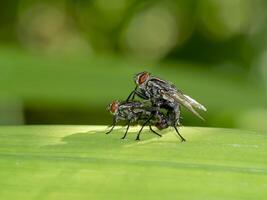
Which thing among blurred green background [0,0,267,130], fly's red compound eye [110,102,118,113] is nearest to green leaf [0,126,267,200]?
fly's red compound eye [110,102,118,113]

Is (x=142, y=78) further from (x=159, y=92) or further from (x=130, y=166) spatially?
(x=130, y=166)

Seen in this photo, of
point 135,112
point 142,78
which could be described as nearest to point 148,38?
point 142,78

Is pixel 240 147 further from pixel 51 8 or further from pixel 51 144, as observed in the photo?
pixel 51 8

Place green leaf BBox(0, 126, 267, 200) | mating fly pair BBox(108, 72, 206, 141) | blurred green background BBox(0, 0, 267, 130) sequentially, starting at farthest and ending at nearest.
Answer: blurred green background BBox(0, 0, 267, 130) < mating fly pair BBox(108, 72, 206, 141) < green leaf BBox(0, 126, 267, 200)

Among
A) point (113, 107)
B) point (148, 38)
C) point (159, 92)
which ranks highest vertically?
point (159, 92)

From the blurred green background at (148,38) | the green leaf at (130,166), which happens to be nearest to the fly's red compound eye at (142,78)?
the green leaf at (130,166)

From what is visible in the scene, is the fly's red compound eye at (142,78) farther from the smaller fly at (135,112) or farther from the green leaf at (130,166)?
the green leaf at (130,166)

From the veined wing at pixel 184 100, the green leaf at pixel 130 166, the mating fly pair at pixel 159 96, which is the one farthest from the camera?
the mating fly pair at pixel 159 96

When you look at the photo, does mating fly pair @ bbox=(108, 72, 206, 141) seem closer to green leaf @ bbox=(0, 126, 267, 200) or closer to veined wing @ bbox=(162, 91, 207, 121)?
veined wing @ bbox=(162, 91, 207, 121)
